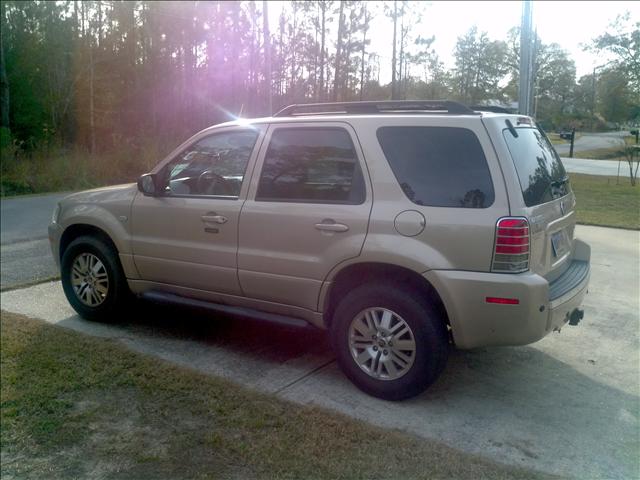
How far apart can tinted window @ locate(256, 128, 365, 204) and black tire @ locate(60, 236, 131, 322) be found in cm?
179

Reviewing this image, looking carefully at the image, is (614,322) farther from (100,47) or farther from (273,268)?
(100,47)

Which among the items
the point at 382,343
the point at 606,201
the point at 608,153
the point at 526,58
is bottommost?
the point at 382,343

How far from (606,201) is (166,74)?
31.6 meters

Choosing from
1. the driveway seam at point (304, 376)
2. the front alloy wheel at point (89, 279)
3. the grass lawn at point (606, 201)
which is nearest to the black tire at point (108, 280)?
the front alloy wheel at point (89, 279)

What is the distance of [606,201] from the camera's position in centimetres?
880

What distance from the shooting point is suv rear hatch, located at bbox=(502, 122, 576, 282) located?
12.8 ft

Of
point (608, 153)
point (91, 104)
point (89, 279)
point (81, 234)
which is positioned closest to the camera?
point (89, 279)

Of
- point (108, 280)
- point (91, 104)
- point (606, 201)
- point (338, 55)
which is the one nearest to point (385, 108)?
point (108, 280)

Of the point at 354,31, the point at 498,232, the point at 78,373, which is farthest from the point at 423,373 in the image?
the point at 354,31

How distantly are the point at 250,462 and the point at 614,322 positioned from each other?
3985 mm

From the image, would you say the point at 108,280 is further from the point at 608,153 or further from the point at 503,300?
the point at 608,153

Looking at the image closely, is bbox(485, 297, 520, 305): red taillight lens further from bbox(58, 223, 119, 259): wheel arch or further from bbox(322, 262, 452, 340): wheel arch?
bbox(58, 223, 119, 259): wheel arch

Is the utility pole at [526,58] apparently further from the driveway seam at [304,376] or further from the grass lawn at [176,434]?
the grass lawn at [176,434]

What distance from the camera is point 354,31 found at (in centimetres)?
1326
